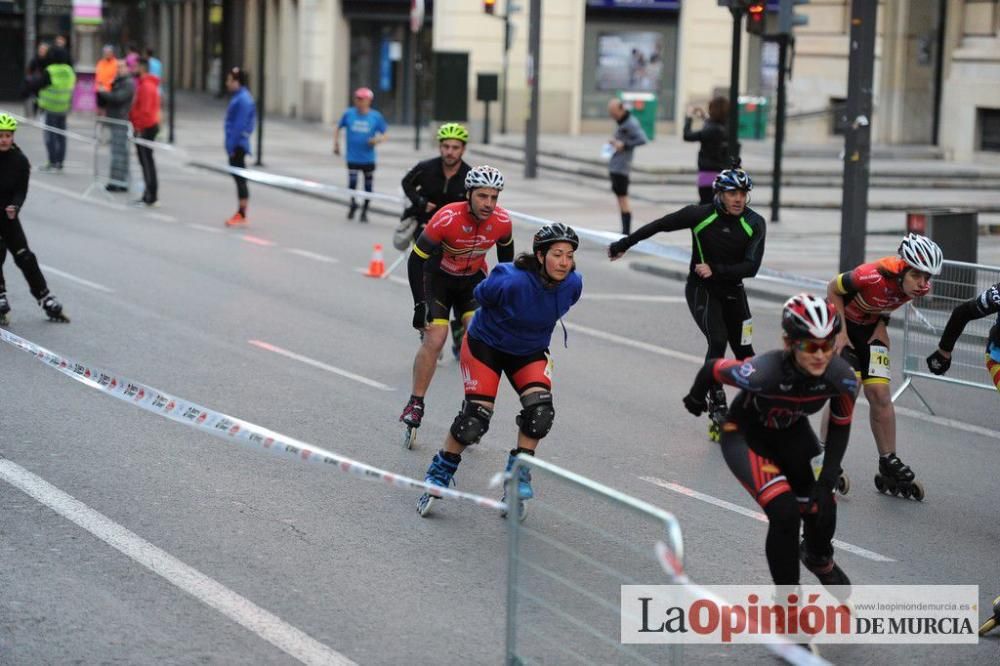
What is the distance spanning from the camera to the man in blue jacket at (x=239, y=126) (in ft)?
72.7

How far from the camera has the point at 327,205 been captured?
2575 centimetres

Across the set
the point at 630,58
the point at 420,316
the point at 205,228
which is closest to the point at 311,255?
the point at 205,228

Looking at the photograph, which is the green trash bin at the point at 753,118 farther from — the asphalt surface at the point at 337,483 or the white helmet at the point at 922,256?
the white helmet at the point at 922,256

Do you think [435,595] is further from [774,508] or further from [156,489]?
[156,489]

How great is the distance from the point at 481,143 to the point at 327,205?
11.5 metres

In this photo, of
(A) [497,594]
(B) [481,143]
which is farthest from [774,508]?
(B) [481,143]

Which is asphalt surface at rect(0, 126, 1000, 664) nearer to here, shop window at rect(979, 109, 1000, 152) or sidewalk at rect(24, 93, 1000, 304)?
sidewalk at rect(24, 93, 1000, 304)

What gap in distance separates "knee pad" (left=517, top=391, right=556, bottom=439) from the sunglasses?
2.07 metres

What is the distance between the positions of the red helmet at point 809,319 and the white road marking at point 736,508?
7.11 feet

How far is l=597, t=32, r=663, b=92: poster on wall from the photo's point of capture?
137 ft

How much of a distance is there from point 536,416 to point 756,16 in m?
13.5

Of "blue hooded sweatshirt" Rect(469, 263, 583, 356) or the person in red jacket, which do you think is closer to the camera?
"blue hooded sweatshirt" Rect(469, 263, 583, 356)

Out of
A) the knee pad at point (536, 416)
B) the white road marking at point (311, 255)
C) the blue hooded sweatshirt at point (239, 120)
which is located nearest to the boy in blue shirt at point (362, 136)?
the blue hooded sweatshirt at point (239, 120)

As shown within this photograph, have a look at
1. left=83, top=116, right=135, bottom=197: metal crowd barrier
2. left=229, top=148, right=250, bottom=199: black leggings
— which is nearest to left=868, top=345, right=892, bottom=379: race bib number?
left=229, top=148, right=250, bottom=199: black leggings
